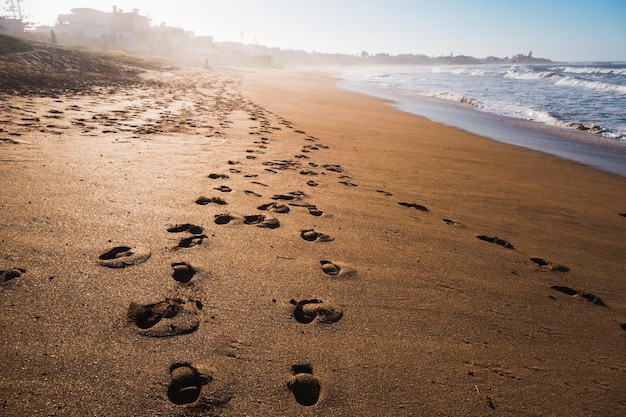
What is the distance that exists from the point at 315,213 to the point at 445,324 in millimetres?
1510

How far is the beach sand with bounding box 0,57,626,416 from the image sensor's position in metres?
1.34

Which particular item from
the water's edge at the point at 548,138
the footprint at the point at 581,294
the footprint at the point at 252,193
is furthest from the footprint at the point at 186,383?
the water's edge at the point at 548,138

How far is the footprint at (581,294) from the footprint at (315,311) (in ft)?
5.42

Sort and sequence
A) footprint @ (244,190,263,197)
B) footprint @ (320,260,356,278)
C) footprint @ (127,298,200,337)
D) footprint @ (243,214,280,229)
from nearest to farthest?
footprint @ (127,298,200,337) < footprint @ (320,260,356,278) < footprint @ (243,214,280,229) < footprint @ (244,190,263,197)

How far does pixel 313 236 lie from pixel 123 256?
4.31 feet

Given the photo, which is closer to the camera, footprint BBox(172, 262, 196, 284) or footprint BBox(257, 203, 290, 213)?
footprint BBox(172, 262, 196, 284)

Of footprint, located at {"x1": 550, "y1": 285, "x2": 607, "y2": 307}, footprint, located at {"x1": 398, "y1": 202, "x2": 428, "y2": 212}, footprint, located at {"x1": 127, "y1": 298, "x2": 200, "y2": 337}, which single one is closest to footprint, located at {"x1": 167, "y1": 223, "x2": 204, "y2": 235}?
footprint, located at {"x1": 127, "y1": 298, "x2": 200, "y2": 337}

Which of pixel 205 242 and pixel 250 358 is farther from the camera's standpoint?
pixel 205 242

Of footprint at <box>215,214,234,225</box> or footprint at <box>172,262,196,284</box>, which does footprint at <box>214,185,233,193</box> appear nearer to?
footprint at <box>215,214,234,225</box>

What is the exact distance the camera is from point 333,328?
1692mm

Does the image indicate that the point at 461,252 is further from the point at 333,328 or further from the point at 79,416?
the point at 79,416

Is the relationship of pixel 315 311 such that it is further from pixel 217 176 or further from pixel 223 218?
pixel 217 176

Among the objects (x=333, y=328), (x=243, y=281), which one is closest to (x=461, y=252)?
(x=333, y=328)

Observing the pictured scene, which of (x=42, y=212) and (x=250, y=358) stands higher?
(x=42, y=212)
